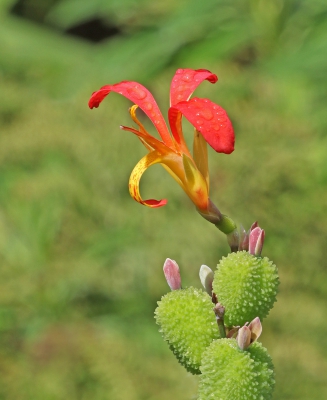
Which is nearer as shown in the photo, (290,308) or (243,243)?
(243,243)

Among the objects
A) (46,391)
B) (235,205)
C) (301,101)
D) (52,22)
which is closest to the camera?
(46,391)

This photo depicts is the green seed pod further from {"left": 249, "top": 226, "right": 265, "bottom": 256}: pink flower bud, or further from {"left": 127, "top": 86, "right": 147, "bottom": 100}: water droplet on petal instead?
{"left": 127, "top": 86, "right": 147, "bottom": 100}: water droplet on petal

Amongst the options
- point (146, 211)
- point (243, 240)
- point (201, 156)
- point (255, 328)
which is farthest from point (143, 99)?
point (146, 211)

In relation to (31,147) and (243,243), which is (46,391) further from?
(243,243)

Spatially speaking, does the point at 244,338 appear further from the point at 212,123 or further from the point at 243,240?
the point at 212,123

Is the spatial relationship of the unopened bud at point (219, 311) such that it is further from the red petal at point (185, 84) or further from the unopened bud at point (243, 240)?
the red petal at point (185, 84)

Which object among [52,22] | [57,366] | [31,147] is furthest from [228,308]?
[52,22]
